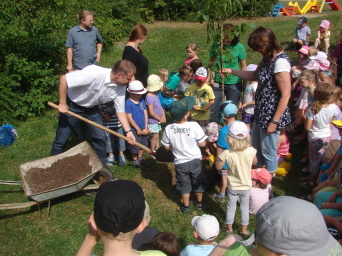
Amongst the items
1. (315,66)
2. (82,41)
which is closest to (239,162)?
(315,66)

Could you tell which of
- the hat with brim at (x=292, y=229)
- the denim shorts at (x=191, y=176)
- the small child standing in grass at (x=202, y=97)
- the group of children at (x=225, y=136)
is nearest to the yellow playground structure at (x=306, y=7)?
the group of children at (x=225, y=136)

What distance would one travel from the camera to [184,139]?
3984 mm

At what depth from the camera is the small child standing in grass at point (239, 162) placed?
3.51 m

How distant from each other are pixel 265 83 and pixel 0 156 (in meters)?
4.87

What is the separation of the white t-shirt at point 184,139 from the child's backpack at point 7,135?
12.2 feet

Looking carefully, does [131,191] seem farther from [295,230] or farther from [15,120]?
[15,120]

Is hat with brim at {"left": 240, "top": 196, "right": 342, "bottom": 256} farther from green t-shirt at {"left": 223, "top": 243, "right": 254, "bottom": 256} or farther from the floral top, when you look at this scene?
the floral top

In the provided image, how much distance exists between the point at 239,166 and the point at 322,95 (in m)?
1.99

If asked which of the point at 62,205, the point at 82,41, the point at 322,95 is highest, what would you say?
the point at 82,41

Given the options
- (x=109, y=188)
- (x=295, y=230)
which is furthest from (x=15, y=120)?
(x=295, y=230)

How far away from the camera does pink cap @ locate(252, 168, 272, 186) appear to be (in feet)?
13.3

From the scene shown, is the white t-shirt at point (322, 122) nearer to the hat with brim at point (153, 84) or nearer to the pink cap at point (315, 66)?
the pink cap at point (315, 66)

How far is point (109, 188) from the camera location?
163 centimetres

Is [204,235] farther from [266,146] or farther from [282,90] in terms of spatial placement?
[282,90]
